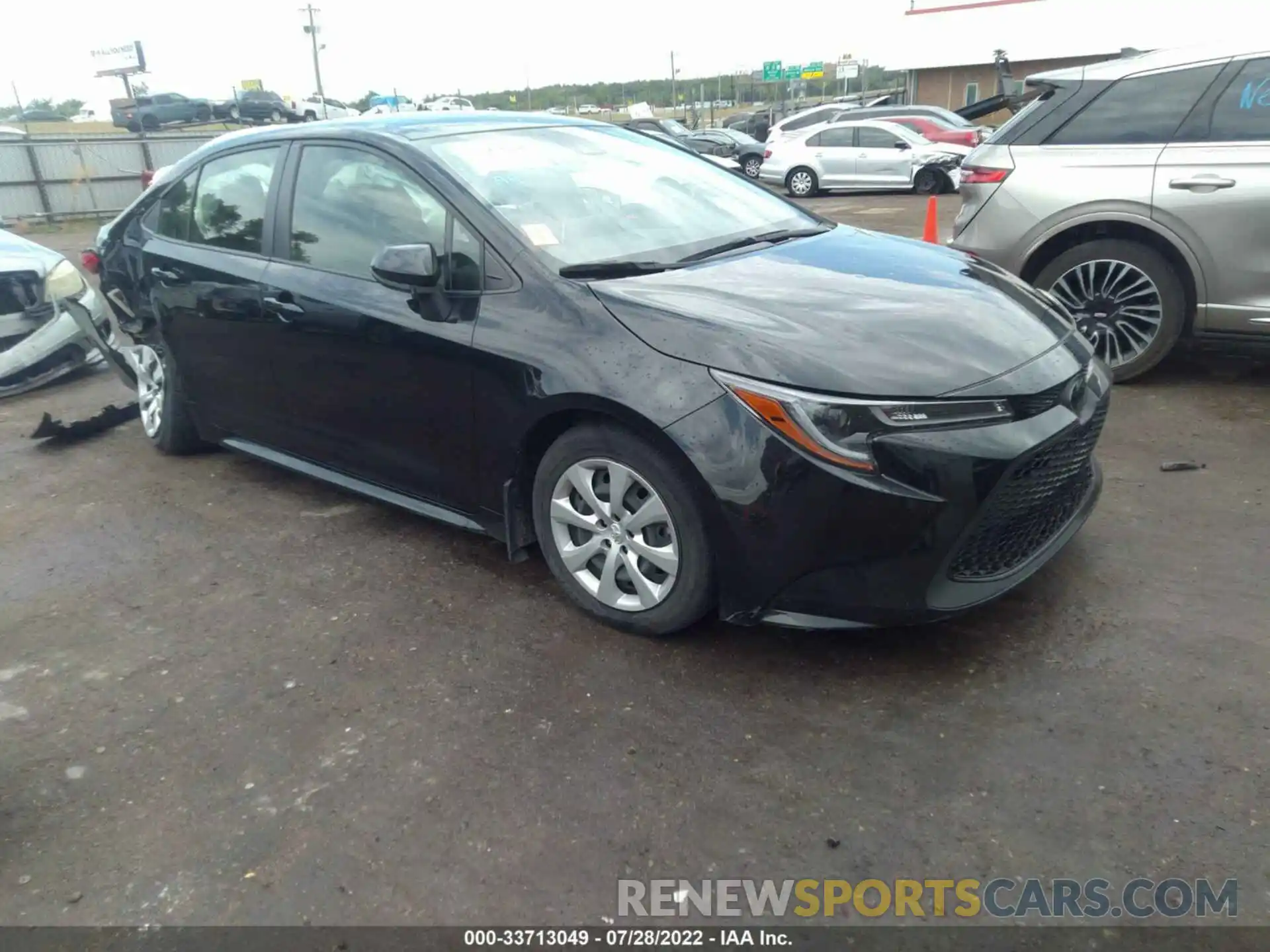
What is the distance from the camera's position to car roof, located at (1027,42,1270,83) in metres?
5.29

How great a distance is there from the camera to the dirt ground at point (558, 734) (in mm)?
2318

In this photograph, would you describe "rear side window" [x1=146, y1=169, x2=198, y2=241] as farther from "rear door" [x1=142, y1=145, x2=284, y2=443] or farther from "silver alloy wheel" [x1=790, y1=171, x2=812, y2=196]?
"silver alloy wheel" [x1=790, y1=171, x2=812, y2=196]

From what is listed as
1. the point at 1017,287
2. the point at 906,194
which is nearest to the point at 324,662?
the point at 1017,287

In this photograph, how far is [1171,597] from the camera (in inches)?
131

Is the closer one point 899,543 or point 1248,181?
point 899,543

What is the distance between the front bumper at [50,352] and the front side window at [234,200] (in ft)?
7.92

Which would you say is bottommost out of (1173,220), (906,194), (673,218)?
(906,194)

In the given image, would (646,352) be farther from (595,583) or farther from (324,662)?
(324,662)

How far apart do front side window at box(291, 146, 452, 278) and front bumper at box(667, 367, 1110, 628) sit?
1.31 metres

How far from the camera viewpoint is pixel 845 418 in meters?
2.72

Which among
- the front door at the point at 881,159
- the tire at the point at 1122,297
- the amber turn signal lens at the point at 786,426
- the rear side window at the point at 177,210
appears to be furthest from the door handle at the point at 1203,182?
the front door at the point at 881,159

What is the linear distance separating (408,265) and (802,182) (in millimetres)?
18771

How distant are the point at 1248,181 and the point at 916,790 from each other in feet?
13.8

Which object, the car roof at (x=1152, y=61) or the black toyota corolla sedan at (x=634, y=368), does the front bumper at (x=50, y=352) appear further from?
the car roof at (x=1152, y=61)
